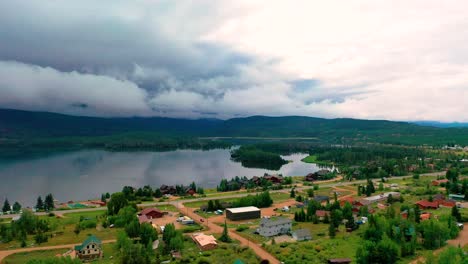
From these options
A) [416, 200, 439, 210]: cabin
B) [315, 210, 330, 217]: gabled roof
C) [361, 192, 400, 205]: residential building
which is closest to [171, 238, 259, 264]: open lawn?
[315, 210, 330, 217]: gabled roof

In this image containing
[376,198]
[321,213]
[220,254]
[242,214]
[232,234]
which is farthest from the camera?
[376,198]

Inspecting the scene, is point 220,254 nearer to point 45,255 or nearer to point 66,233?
point 45,255

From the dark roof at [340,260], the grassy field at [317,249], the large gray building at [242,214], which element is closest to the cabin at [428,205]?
the grassy field at [317,249]

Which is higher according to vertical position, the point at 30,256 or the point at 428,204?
the point at 428,204

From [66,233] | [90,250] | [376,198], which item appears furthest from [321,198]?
[66,233]

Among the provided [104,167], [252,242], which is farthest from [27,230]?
[104,167]

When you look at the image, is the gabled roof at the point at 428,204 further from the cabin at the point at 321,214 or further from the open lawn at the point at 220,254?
the open lawn at the point at 220,254
